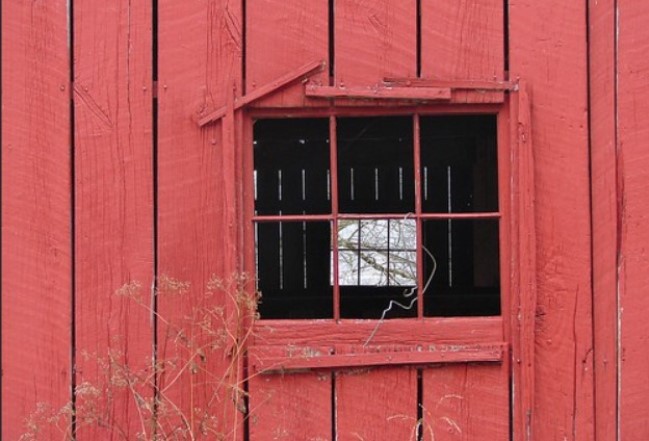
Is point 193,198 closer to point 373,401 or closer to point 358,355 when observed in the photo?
point 358,355

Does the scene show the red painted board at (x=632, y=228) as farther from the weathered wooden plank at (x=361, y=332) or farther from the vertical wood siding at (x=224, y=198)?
the weathered wooden plank at (x=361, y=332)

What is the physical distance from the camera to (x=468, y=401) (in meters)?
3.24

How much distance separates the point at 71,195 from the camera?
10.5ft

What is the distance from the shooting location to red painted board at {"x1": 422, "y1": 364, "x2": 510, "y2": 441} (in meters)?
3.23

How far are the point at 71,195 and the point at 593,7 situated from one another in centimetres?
209

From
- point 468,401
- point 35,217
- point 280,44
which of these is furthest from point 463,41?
point 35,217

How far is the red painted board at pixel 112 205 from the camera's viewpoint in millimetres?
3197

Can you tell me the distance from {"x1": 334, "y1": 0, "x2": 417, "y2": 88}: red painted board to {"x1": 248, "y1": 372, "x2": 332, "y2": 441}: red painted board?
113cm

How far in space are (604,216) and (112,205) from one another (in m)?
1.85

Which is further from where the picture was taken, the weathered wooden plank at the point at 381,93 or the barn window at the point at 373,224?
the barn window at the point at 373,224

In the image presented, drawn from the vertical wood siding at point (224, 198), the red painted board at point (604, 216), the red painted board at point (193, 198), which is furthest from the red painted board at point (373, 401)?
the red painted board at point (604, 216)

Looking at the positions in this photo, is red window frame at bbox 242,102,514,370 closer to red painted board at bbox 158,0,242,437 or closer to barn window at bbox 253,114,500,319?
red painted board at bbox 158,0,242,437

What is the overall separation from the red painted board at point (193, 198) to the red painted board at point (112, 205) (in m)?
0.06

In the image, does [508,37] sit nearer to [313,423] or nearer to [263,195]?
[313,423]
